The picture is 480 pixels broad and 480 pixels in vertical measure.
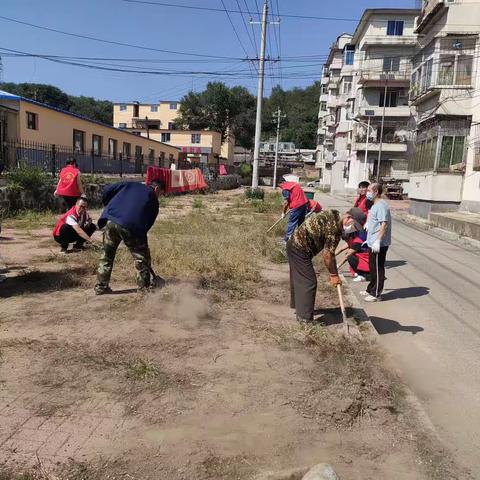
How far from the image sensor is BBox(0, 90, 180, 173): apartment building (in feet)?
54.3

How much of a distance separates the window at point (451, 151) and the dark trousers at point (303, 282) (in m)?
18.5

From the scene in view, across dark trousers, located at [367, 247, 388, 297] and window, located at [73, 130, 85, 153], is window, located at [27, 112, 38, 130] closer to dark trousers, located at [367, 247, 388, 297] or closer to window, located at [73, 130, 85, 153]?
window, located at [73, 130, 85, 153]

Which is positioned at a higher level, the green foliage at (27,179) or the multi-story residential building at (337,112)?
the multi-story residential building at (337,112)

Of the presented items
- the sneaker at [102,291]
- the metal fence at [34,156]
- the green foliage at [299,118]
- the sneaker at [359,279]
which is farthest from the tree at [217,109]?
the sneaker at [102,291]

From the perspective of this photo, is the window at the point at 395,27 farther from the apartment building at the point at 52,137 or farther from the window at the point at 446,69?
the apartment building at the point at 52,137

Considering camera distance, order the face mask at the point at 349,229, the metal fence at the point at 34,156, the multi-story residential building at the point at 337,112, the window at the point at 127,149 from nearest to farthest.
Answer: the face mask at the point at 349,229 < the metal fence at the point at 34,156 < the window at the point at 127,149 < the multi-story residential building at the point at 337,112

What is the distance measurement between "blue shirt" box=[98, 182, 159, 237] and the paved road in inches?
120

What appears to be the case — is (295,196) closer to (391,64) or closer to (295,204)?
(295,204)

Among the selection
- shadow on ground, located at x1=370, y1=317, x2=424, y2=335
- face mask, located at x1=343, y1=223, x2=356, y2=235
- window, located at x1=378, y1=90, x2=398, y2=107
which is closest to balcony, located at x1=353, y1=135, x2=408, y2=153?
window, located at x1=378, y1=90, x2=398, y2=107

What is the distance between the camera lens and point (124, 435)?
3012mm

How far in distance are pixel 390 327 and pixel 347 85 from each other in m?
59.3

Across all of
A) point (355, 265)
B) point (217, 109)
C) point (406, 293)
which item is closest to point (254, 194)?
point (355, 265)

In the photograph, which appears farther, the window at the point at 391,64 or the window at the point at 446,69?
the window at the point at 391,64

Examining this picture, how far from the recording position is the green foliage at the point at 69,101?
90812 mm
